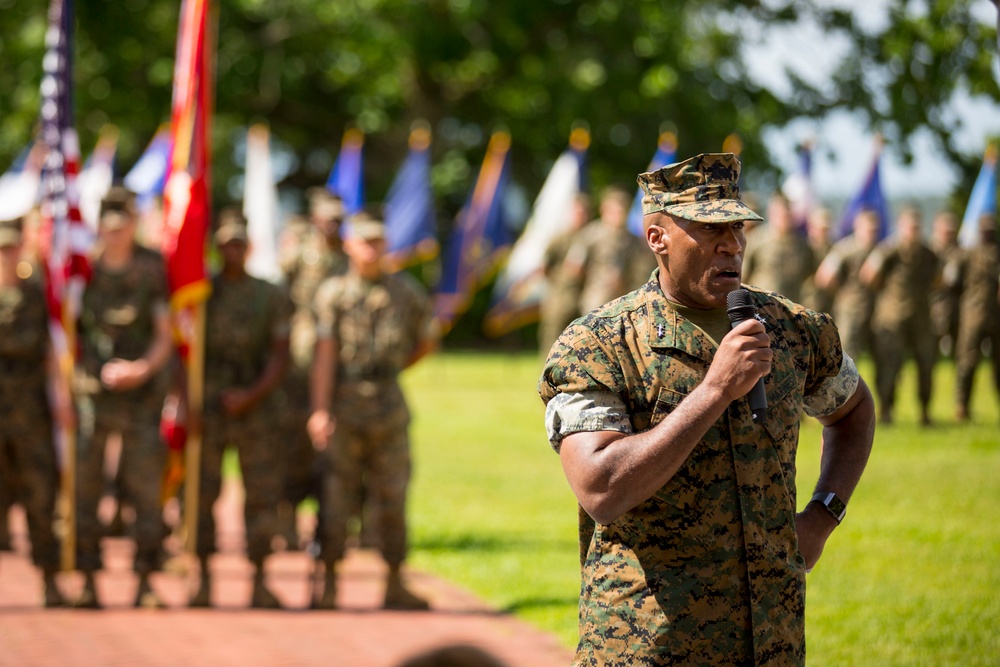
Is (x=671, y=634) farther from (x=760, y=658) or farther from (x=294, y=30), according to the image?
(x=294, y=30)

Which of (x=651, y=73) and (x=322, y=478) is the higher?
(x=651, y=73)

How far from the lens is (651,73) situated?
91.2 ft

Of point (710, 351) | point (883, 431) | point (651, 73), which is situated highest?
point (651, 73)

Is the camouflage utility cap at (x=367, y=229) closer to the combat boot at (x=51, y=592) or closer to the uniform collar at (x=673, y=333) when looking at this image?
the combat boot at (x=51, y=592)

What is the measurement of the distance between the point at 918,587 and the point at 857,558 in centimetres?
101

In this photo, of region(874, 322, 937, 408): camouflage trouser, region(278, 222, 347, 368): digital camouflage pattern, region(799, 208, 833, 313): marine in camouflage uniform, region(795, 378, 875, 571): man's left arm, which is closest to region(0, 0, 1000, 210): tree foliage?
region(799, 208, 833, 313): marine in camouflage uniform

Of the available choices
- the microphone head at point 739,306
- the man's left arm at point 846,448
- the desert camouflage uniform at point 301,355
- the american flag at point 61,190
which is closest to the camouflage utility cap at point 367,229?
the desert camouflage uniform at point 301,355

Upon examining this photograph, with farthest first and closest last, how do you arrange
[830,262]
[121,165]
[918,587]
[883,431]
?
1. [121,165]
2. [830,262]
3. [883,431]
4. [918,587]

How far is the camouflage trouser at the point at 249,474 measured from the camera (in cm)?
892

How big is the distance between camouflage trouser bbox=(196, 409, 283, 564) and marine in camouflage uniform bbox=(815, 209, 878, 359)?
10876 mm

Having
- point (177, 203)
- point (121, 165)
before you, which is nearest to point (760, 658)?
point (177, 203)

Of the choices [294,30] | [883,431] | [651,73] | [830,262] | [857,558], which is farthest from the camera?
[294,30]

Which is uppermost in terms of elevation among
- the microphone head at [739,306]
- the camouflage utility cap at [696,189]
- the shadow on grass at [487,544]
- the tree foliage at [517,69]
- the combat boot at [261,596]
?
the tree foliage at [517,69]

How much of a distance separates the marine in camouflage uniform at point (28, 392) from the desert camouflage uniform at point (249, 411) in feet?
3.17
